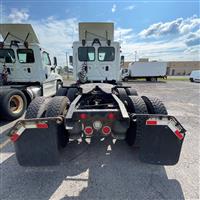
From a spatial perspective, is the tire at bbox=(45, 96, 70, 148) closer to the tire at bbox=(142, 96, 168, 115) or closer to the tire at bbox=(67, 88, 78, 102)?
the tire at bbox=(67, 88, 78, 102)

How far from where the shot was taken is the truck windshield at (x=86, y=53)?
603 cm

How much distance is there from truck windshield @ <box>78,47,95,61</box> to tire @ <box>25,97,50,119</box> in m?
3.79

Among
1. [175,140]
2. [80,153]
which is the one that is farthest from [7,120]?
[175,140]

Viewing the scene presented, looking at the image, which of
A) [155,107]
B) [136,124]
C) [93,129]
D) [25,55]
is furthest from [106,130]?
[25,55]

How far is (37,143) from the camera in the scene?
7.00ft

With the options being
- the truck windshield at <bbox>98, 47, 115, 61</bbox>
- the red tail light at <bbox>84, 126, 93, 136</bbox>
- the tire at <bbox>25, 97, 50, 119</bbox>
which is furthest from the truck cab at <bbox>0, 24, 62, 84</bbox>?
the red tail light at <bbox>84, 126, 93, 136</bbox>

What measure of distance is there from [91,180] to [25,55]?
609 centimetres

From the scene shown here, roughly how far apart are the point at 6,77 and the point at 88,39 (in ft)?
13.2

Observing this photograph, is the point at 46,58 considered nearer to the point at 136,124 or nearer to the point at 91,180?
the point at 136,124

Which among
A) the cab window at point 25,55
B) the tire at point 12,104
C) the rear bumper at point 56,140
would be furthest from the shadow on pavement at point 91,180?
the cab window at point 25,55

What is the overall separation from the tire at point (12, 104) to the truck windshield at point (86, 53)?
2803mm

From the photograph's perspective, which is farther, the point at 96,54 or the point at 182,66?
the point at 182,66

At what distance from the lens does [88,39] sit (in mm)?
6129

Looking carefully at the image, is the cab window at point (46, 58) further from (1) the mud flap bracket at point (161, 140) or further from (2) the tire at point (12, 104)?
(1) the mud flap bracket at point (161, 140)
